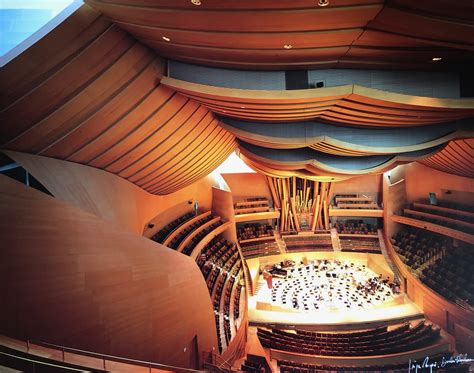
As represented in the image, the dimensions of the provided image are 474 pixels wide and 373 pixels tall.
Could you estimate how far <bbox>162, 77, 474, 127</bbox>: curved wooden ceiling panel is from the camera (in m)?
5.91

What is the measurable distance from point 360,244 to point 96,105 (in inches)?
694

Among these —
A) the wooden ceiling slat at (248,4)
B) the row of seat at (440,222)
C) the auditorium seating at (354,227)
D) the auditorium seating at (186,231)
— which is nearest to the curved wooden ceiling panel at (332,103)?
the wooden ceiling slat at (248,4)

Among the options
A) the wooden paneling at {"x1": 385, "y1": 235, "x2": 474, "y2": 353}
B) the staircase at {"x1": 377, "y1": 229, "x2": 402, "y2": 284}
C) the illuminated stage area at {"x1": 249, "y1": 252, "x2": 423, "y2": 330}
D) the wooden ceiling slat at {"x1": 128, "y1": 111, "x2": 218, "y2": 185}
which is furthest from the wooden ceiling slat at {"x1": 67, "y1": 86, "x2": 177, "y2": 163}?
the staircase at {"x1": 377, "y1": 229, "x2": 402, "y2": 284}

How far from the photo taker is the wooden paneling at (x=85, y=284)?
4.84 m

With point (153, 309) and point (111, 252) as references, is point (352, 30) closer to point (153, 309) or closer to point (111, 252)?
point (111, 252)

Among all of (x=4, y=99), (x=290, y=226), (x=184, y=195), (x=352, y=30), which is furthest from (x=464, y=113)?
(x=290, y=226)

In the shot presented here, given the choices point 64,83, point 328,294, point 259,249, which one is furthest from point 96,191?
point 259,249

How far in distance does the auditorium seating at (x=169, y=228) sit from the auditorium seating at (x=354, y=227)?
1013 cm

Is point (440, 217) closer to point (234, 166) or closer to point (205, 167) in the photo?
point (234, 166)

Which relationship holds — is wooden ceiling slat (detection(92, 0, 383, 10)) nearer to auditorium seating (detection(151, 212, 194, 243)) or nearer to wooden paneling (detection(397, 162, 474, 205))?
auditorium seating (detection(151, 212, 194, 243))

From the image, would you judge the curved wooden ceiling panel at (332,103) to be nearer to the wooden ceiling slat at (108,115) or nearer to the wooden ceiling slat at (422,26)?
the wooden ceiling slat at (108,115)

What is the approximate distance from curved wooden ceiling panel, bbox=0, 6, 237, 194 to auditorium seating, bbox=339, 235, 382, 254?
14033mm

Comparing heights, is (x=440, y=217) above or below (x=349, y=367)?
above

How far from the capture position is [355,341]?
1264 cm
